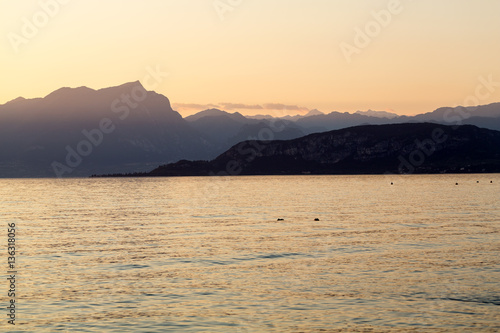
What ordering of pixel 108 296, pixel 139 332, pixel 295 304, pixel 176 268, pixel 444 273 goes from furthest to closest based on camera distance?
1. pixel 176 268
2. pixel 444 273
3. pixel 108 296
4. pixel 295 304
5. pixel 139 332

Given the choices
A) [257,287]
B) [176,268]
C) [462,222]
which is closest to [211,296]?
[257,287]

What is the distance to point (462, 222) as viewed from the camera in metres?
84.6

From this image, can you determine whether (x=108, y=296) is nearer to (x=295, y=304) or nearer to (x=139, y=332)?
(x=139, y=332)

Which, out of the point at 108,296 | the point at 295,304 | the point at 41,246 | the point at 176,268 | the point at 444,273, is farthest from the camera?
the point at 41,246

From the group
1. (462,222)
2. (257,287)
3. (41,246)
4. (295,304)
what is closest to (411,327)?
(295,304)

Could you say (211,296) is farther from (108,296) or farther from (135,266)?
(135,266)

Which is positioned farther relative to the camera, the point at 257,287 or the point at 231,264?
the point at 231,264

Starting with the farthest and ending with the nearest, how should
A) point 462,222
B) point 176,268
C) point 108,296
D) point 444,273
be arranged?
point 462,222 < point 176,268 < point 444,273 < point 108,296

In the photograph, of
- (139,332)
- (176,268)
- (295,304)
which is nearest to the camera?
(139,332)

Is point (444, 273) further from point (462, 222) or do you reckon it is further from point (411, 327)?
point (462, 222)

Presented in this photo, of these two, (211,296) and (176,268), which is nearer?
(211,296)

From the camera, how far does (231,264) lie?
49.6 m

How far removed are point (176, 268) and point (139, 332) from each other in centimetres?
1769

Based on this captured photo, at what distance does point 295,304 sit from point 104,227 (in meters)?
55.0
